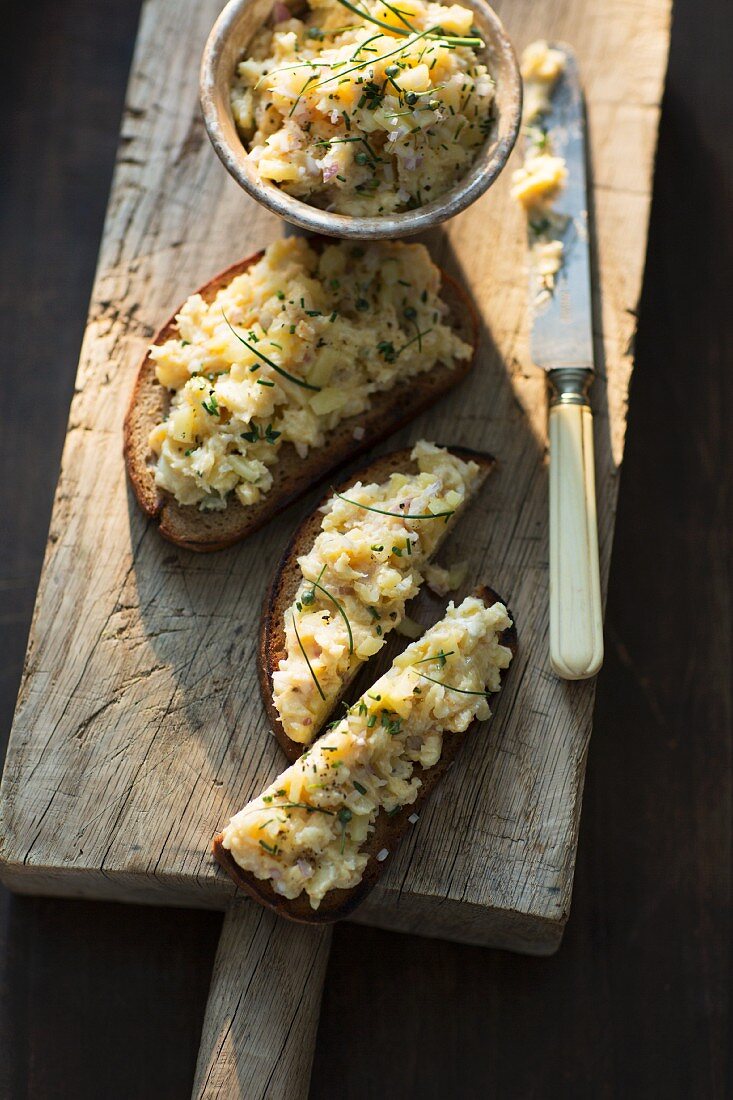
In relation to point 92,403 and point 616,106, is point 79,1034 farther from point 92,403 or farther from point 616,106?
point 616,106

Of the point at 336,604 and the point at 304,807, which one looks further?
the point at 336,604

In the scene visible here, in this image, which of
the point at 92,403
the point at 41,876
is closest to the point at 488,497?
the point at 92,403

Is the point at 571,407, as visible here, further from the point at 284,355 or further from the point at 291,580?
the point at 291,580

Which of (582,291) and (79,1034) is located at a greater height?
(582,291)

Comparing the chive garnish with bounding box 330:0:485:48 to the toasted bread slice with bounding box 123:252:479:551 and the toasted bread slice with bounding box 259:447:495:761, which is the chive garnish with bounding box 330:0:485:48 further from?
the toasted bread slice with bounding box 259:447:495:761

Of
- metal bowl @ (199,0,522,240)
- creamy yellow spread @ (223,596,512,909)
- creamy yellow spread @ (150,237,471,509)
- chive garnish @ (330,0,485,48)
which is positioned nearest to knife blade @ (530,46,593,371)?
creamy yellow spread @ (150,237,471,509)

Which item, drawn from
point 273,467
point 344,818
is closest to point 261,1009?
point 344,818
